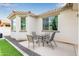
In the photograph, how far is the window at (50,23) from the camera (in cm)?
422

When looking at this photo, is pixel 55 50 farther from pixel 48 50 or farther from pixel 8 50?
pixel 8 50

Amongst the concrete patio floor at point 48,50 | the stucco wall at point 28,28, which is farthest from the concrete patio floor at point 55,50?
the stucco wall at point 28,28

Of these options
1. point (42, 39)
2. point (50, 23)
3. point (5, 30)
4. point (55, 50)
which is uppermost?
point (50, 23)

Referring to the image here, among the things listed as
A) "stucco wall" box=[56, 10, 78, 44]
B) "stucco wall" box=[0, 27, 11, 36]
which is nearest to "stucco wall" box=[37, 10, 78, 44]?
"stucco wall" box=[56, 10, 78, 44]

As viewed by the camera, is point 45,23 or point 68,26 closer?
point 68,26

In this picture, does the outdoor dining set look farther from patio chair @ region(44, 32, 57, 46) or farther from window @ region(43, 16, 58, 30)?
window @ region(43, 16, 58, 30)

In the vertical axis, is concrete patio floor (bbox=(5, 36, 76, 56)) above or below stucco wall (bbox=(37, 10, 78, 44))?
below

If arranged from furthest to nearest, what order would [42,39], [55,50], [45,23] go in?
[45,23], [42,39], [55,50]

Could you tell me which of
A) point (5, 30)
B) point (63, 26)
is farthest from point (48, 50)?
point (5, 30)

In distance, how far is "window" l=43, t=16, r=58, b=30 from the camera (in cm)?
422

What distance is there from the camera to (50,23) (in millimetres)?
4332

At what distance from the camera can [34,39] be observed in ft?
13.8

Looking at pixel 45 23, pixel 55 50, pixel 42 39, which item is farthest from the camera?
pixel 45 23

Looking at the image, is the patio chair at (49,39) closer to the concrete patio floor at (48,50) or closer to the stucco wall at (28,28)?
the concrete patio floor at (48,50)
